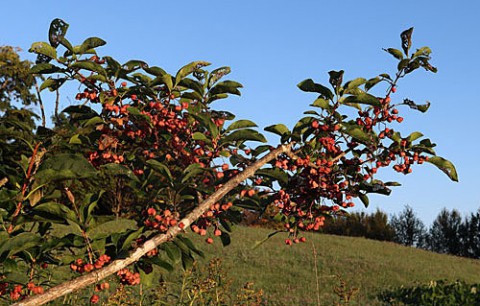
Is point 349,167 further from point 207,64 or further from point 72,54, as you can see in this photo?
point 72,54

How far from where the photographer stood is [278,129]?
2436 millimetres

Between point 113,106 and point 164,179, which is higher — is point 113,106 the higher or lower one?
the higher one

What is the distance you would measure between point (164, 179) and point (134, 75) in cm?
53

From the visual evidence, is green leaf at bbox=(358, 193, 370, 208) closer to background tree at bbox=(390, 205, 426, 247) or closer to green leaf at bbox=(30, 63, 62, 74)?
green leaf at bbox=(30, 63, 62, 74)

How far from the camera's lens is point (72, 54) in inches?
96.7

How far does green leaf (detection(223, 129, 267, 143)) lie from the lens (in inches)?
94.1

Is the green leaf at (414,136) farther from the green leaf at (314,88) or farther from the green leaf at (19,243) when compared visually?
the green leaf at (19,243)

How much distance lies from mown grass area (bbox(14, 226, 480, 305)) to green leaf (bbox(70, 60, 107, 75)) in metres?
6.78

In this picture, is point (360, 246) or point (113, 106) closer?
point (113, 106)

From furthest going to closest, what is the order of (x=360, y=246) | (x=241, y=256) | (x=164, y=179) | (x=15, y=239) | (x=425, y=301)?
1. (x=360, y=246)
2. (x=241, y=256)
3. (x=425, y=301)
4. (x=164, y=179)
5. (x=15, y=239)

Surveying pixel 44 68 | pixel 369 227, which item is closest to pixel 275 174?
pixel 44 68

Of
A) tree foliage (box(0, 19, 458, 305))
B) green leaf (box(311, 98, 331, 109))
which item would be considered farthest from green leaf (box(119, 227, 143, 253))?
green leaf (box(311, 98, 331, 109))

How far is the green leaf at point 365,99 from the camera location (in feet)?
7.66

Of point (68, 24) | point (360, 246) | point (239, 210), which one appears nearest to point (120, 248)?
point (239, 210)
